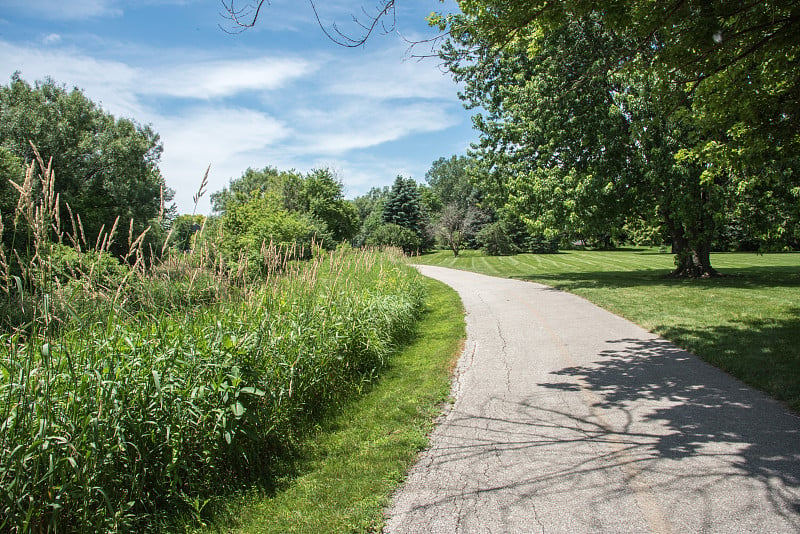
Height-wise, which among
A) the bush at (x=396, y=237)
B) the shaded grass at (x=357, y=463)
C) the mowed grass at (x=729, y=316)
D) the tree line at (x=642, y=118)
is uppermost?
the tree line at (x=642, y=118)

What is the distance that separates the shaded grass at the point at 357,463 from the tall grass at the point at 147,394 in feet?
0.88

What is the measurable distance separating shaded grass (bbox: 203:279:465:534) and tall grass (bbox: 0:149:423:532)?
10.6 inches

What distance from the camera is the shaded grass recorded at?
3.32 m

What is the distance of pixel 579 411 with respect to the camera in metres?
5.14

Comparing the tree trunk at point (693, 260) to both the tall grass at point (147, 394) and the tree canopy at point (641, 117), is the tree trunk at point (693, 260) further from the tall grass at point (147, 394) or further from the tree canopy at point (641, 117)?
the tall grass at point (147, 394)

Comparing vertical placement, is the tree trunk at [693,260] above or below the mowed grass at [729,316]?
above

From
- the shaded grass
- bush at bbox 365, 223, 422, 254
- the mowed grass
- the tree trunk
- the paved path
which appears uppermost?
bush at bbox 365, 223, 422, 254

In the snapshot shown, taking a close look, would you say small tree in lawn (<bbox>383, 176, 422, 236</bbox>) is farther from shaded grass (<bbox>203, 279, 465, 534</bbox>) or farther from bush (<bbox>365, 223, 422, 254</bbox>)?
shaded grass (<bbox>203, 279, 465, 534</bbox>)

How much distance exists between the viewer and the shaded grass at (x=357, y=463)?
3.32 m

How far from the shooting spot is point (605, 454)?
406cm

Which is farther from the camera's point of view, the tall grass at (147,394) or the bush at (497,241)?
the bush at (497,241)

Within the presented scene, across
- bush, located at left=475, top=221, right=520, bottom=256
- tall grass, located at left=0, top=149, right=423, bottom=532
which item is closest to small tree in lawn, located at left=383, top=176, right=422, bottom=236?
bush, located at left=475, top=221, right=520, bottom=256

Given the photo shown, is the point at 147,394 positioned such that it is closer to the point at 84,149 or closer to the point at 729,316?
the point at 729,316

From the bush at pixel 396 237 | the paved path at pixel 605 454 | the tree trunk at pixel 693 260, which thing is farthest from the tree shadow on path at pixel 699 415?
the bush at pixel 396 237
